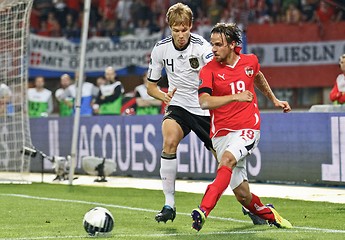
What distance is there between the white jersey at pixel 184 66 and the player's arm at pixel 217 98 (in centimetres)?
148

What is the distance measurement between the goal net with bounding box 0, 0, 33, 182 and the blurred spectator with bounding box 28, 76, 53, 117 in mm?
3238

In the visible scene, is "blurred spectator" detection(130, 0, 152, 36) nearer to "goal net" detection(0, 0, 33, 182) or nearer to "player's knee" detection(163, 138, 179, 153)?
"goal net" detection(0, 0, 33, 182)

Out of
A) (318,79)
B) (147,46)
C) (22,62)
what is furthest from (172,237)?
(147,46)

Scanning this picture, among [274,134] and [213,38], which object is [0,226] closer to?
[213,38]

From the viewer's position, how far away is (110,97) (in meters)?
21.8

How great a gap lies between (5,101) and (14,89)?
407 millimetres

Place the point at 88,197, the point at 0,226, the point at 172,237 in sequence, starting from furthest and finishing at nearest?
the point at 88,197, the point at 0,226, the point at 172,237

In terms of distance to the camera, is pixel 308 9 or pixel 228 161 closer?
pixel 228 161

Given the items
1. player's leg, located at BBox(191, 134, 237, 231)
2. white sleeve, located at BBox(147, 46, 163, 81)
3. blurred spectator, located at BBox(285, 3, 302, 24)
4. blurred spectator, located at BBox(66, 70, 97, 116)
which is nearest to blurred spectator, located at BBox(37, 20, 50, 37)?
blurred spectator, located at BBox(66, 70, 97, 116)

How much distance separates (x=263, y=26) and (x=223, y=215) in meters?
13.5

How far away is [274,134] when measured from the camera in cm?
1730

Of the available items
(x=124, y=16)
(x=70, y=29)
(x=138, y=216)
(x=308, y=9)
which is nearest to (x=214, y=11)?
(x=308, y=9)

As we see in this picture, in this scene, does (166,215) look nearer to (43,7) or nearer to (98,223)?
(98,223)

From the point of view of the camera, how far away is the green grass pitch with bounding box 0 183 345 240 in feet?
33.0
